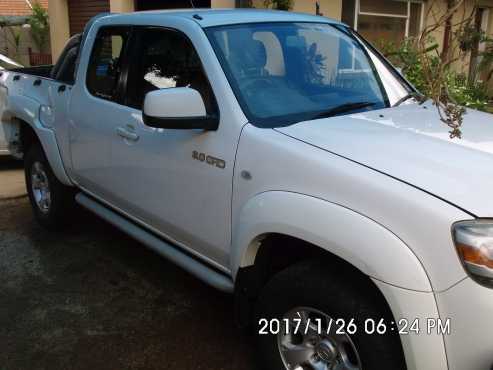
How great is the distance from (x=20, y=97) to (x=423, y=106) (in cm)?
351

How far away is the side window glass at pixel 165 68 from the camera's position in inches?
122

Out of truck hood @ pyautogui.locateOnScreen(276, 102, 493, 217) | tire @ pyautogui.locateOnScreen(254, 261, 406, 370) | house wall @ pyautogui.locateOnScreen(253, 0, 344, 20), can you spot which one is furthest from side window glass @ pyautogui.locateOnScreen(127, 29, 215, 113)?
house wall @ pyautogui.locateOnScreen(253, 0, 344, 20)

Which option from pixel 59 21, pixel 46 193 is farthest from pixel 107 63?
pixel 59 21

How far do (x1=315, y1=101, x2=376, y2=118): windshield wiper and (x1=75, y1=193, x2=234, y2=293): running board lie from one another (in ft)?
3.29

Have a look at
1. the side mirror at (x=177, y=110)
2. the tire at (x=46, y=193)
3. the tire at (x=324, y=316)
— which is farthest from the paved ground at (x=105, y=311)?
the side mirror at (x=177, y=110)

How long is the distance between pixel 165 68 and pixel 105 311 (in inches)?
64.1

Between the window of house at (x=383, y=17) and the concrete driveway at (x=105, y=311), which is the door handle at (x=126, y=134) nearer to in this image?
the concrete driveway at (x=105, y=311)

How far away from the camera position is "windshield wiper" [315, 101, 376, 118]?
287 cm

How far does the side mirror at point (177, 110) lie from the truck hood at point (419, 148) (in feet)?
1.33

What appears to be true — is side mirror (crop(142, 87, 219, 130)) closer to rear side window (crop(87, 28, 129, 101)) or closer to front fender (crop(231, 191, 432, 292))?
front fender (crop(231, 191, 432, 292))

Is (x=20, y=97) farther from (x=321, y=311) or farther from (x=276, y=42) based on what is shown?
(x=321, y=311)

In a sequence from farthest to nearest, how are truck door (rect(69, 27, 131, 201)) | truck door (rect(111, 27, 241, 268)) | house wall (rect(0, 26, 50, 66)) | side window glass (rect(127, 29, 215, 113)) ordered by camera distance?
1. house wall (rect(0, 26, 50, 66))
2. truck door (rect(69, 27, 131, 201))
3. side window glass (rect(127, 29, 215, 113))
4. truck door (rect(111, 27, 241, 268))

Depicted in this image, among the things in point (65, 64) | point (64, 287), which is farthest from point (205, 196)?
point (65, 64)

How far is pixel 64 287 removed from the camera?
4.03 metres
